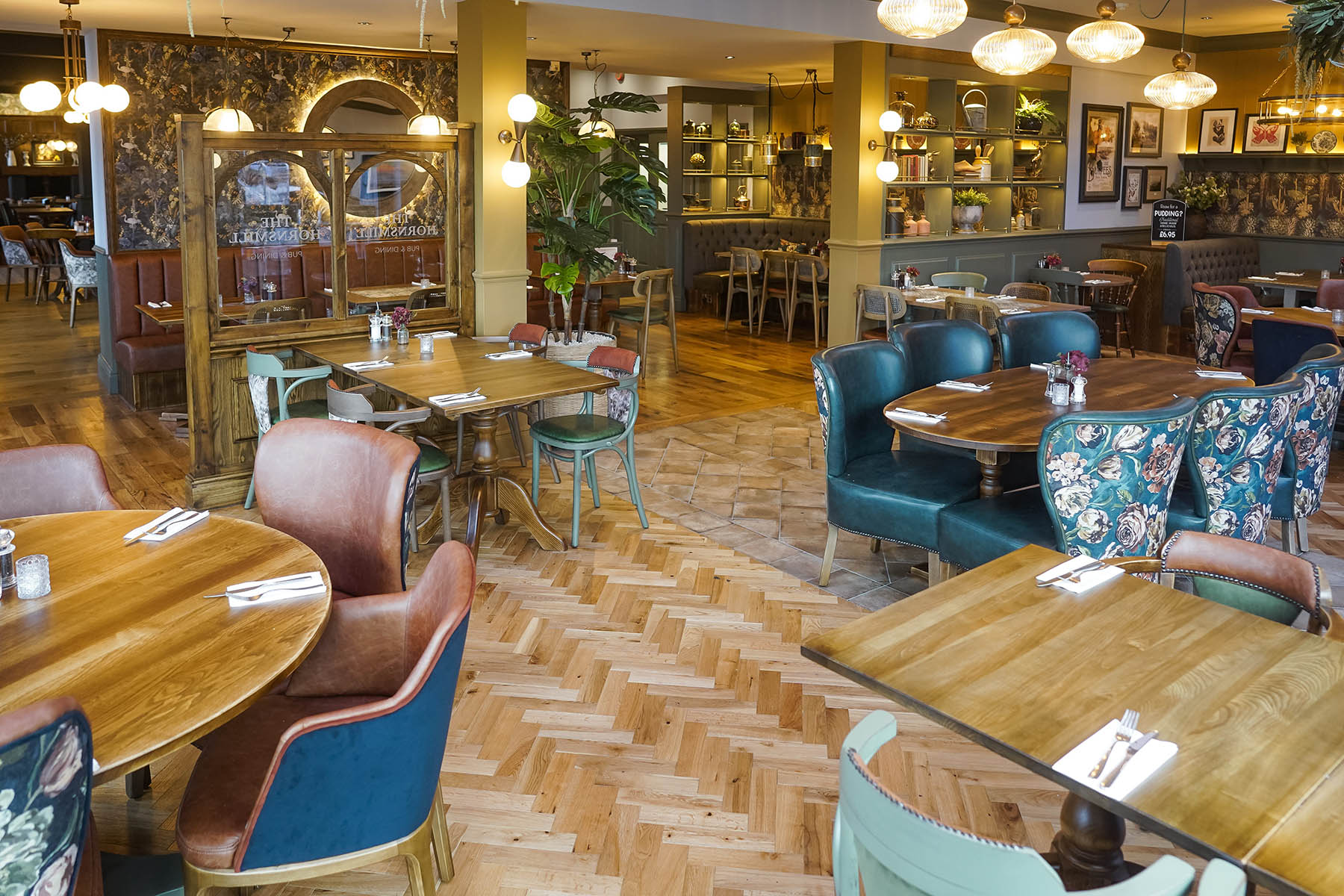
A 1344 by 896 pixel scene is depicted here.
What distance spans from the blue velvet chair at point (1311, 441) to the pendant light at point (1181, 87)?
249cm

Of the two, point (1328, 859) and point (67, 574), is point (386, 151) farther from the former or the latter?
point (1328, 859)

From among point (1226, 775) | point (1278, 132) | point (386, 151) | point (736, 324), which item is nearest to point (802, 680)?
point (1226, 775)

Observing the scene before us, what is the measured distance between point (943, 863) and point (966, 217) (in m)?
9.49

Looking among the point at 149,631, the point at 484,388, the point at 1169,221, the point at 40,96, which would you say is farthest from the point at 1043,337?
the point at 40,96

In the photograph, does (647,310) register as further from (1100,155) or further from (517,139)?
(1100,155)

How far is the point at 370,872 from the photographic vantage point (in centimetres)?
273

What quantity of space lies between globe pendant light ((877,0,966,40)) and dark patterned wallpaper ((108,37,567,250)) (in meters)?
6.02

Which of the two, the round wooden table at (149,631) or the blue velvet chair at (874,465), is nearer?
the round wooden table at (149,631)

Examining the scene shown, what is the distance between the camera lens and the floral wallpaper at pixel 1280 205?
1062 cm

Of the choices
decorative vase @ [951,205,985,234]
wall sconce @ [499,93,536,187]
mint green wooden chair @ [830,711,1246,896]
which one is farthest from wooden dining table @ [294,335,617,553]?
decorative vase @ [951,205,985,234]

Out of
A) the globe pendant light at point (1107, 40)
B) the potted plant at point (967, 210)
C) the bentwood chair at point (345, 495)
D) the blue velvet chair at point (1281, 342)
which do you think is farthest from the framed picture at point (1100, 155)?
the bentwood chair at point (345, 495)

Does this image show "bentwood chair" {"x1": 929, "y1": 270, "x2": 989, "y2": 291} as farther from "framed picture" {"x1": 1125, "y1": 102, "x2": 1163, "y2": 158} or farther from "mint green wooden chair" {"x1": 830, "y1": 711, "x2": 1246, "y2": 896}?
"mint green wooden chair" {"x1": 830, "y1": 711, "x2": 1246, "y2": 896}

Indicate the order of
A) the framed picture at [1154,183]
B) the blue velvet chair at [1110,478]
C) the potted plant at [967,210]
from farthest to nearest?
the framed picture at [1154,183], the potted plant at [967,210], the blue velvet chair at [1110,478]

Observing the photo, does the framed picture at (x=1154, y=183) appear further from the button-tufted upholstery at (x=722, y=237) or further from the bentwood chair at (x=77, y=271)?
the bentwood chair at (x=77, y=271)
